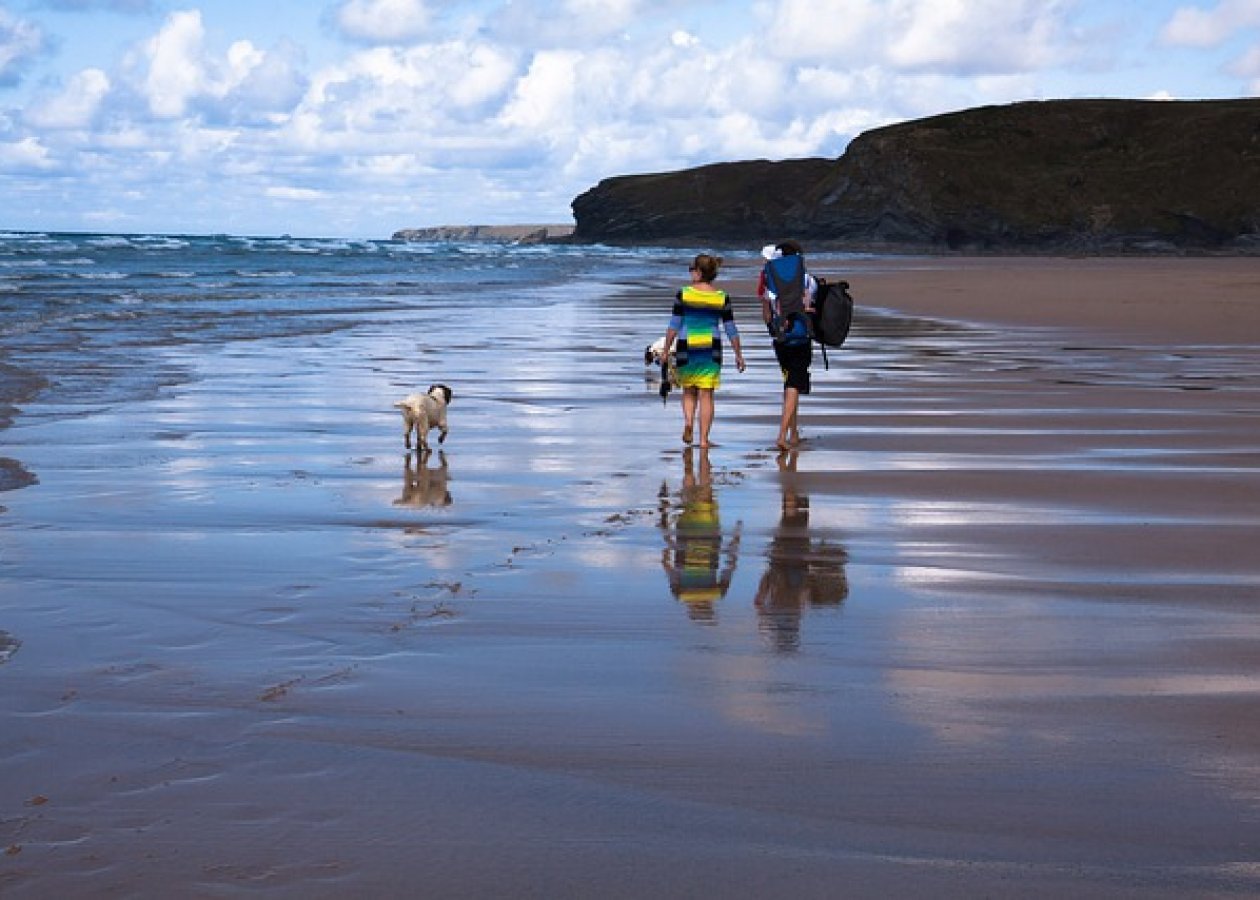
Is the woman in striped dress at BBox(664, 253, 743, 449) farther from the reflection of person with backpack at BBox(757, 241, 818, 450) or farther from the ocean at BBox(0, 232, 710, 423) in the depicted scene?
the ocean at BBox(0, 232, 710, 423)

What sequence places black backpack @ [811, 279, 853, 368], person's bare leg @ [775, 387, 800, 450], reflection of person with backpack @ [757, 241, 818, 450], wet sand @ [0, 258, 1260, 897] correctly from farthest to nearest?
1. black backpack @ [811, 279, 853, 368]
2. reflection of person with backpack @ [757, 241, 818, 450]
3. person's bare leg @ [775, 387, 800, 450]
4. wet sand @ [0, 258, 1260, 897]

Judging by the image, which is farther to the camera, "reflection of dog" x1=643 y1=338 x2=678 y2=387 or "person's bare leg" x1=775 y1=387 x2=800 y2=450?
"reflection of dog" x1=643 y1=338 x2=678 y2=387

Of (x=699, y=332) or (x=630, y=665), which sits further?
(x=699, y=332)

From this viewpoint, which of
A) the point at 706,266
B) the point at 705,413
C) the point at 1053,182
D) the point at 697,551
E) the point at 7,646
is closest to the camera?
the point at 7,646

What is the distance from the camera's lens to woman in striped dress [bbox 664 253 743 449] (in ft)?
38.0

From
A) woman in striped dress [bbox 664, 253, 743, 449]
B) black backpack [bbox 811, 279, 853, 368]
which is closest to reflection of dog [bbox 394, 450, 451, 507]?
woman in striped dress [bbox 664, 253, 743, 449]

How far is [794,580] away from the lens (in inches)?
266

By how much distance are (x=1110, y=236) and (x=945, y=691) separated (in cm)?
9972

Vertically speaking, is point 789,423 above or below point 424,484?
above

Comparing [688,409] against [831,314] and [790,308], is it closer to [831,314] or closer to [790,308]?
[790,308]

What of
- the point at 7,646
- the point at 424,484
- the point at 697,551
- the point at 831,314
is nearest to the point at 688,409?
the point at 831,314

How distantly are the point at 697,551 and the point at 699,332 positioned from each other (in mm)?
4614

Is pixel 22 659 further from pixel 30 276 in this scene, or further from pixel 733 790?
pixel 30 276

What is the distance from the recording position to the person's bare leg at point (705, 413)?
11.3 metres
